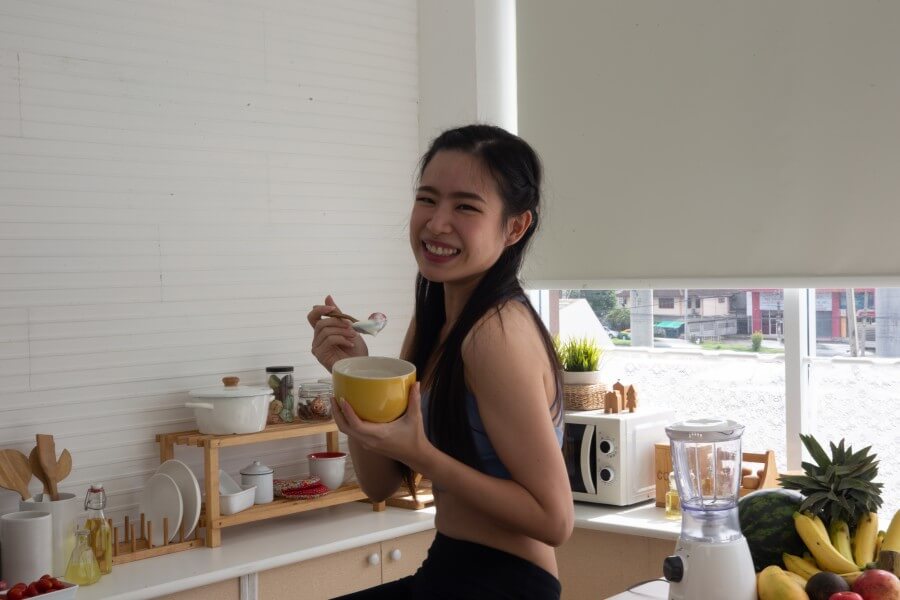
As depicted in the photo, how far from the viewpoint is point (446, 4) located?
386 centimetres

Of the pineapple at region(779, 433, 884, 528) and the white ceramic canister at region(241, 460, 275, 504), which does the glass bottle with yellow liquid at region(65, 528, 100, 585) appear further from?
the pineapple at region(779, 433, 884, 528)

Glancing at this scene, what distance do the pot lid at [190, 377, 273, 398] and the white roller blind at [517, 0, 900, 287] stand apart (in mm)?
1295

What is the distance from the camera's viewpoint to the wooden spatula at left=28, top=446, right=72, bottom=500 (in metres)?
2.69

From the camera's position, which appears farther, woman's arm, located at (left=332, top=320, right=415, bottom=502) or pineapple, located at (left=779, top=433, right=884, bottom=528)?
pineapple, located at (left=779, top=433, right=884, bottom=528)

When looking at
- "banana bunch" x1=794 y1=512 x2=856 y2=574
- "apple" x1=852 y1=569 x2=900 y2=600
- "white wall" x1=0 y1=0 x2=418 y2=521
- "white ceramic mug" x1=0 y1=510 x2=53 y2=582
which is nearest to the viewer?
"apple" x1=852 y1=569 x2=900 y2=600

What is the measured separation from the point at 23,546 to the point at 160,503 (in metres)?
0.49

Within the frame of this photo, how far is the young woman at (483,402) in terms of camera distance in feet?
4.49

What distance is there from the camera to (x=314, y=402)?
3268 mm

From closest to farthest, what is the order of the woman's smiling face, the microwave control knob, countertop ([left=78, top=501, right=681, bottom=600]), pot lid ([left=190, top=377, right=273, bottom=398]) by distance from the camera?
the woman's smiling face < the microwave control knob < countertop ([left=78, top=501, right=681, bottom=600]) < pot lid ([left=190, top=377, right=273, bottom=398])

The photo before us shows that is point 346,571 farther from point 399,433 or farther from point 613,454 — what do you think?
point 399,433

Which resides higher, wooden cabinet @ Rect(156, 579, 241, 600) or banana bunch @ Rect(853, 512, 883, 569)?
banana bunch @ Rect(853, 512, 883, 569)

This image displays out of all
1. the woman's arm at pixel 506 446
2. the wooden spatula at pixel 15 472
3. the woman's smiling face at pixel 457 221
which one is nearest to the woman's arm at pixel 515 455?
the woman's arm at pixel 506 446

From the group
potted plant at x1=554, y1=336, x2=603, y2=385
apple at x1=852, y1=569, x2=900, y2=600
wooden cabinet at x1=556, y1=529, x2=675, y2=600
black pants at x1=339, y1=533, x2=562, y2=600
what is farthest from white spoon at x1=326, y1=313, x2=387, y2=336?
potted plant at x1=554, y1=336, x2=603, y2=385

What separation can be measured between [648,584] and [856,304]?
1.51 m
